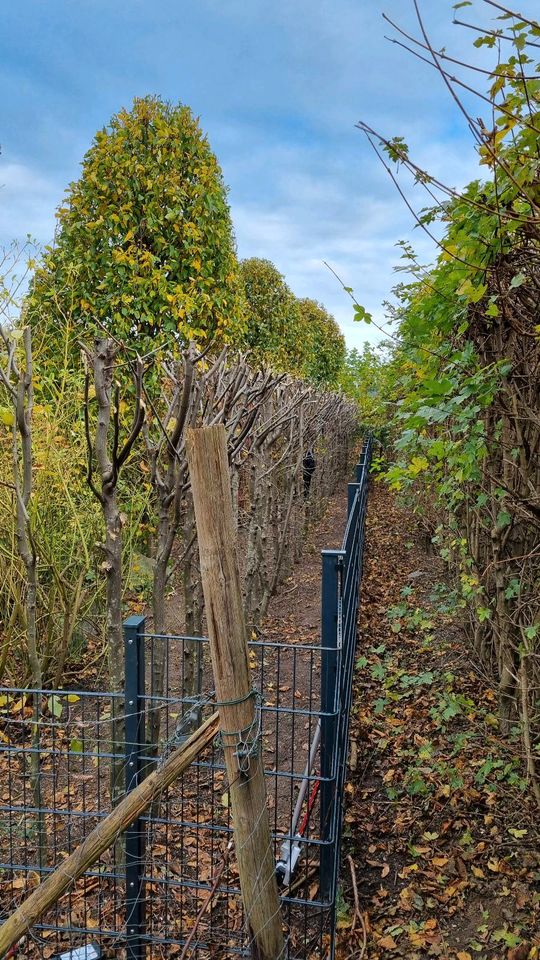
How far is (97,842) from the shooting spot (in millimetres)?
1672

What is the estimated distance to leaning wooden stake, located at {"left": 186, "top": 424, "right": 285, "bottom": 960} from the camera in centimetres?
165

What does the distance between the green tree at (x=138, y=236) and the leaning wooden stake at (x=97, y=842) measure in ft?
17.0

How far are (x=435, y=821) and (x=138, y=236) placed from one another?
6305 mm

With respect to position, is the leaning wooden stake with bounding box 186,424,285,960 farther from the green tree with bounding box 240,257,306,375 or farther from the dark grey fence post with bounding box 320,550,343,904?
the green tree with bounding box 240,257,306,375

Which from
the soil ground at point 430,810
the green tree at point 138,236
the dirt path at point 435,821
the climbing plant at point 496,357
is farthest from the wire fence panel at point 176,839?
the green tree at point 138,236

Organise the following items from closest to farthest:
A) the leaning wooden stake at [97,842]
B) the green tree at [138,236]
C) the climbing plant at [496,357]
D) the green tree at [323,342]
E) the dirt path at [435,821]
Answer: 1. the leaning wooden stake at [97,842]
2. the climbing plant at [496,357]
3. the dirt path at [435,821]
4. the green tree at [138,236]
5. the green tree at [323,342]

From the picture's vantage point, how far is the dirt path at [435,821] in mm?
2508

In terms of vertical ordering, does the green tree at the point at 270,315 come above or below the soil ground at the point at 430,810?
above

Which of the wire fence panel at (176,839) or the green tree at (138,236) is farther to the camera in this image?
the green tree at (138,236)

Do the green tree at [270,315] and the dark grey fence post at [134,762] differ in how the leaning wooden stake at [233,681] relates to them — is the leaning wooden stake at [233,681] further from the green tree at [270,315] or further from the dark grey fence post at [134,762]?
the green tree at [270,315]

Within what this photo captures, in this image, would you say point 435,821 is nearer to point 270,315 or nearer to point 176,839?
point 176,839

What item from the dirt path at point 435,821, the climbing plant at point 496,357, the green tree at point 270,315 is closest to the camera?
the climbing plant at point 496,357

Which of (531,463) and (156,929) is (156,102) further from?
(156,929)

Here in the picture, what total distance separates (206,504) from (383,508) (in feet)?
33.3
